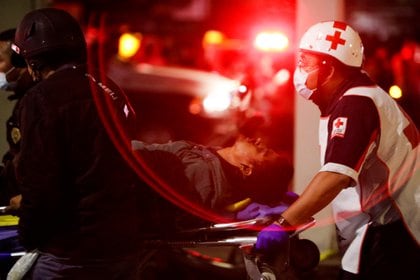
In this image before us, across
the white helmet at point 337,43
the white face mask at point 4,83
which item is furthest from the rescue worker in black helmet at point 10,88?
the white helmet at point 337,43

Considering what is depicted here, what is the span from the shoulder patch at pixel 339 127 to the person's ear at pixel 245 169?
57.6 inches

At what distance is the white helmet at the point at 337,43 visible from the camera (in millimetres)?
4758

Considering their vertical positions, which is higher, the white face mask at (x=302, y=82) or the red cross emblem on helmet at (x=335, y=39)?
the red cross emblem on helmet at (x=335, y=39)

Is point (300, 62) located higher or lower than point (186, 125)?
higher

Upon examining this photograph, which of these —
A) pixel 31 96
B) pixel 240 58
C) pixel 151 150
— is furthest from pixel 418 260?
pixel 240 58

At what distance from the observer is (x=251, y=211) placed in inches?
216

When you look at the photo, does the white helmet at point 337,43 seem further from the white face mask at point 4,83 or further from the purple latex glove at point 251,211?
the white face mask at point 4,83

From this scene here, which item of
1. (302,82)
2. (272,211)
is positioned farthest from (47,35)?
(272,211)

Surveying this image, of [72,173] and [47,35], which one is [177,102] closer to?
[47,35]

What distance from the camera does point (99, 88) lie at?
416 cm

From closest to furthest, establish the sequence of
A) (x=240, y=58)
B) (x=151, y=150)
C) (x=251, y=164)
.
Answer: (x=151, y=150) → (x=251, y=164) → (x=240, y=58)

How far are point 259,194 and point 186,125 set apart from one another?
33.9ft

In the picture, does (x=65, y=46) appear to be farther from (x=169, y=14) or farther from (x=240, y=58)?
(x=169, y=14)

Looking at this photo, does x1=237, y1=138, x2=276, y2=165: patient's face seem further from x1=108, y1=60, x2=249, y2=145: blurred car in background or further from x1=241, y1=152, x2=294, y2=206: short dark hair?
x1=108, y1=60, x2=249, y2=145: blurred car in background
